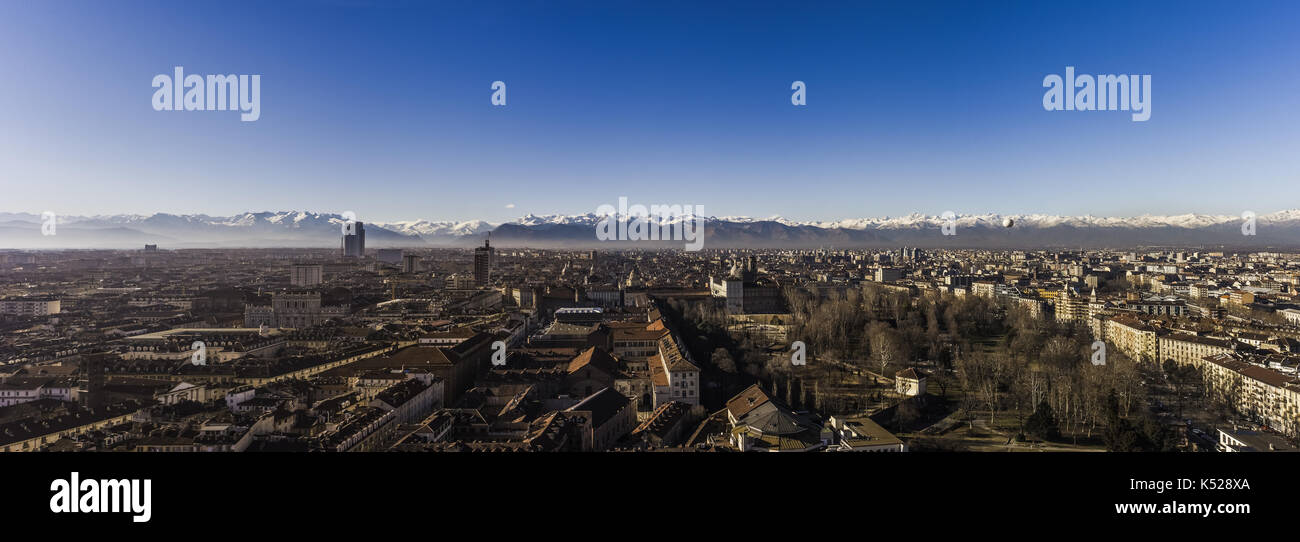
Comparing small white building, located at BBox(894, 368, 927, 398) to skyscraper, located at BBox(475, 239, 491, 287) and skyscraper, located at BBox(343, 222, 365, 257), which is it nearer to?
skyscraper, located at BBox(475, 239, 491, 287)

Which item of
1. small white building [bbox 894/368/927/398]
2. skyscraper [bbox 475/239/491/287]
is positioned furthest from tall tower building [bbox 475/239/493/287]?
small white building [bbox 894/368/927/398]

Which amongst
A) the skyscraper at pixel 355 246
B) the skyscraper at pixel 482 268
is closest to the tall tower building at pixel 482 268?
the skyscraper at pixel 482 268

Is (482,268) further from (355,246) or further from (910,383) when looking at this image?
(910,383)

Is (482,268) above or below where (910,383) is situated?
above

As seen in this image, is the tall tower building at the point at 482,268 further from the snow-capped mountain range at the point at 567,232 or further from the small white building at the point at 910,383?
the small white building at the point at 910,383

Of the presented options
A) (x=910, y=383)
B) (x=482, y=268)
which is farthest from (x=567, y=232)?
(x=910, y=383)

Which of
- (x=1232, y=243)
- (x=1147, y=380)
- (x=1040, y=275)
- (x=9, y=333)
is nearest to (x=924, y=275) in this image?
(x=1040, y=275)

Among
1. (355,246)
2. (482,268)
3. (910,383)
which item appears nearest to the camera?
(910,383)
